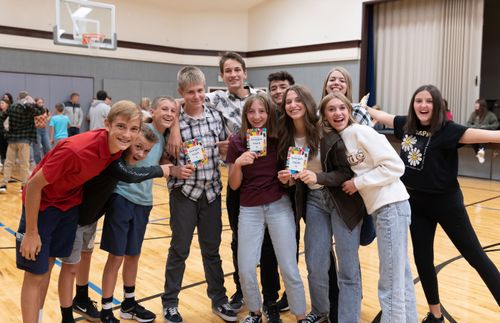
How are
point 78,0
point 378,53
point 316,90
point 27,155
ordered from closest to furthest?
point 27,155 < point 78,0 < point 378,53 < point 316,90

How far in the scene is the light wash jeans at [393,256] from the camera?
256 centimetres

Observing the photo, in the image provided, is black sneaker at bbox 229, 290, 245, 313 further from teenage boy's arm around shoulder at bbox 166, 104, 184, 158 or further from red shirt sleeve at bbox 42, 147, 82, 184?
red shirt sleeve at bbox 42, 147, 82, 184

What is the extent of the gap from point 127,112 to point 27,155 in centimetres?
665

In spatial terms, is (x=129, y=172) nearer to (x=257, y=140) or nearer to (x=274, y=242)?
(x=257, y=140)

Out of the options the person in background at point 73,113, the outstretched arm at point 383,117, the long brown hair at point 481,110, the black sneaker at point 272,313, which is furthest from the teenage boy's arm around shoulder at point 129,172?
the person in background at point 73,113

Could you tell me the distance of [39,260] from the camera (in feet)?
8.05

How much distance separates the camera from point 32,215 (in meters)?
2.35

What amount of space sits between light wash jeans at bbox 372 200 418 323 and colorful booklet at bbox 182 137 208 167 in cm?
113

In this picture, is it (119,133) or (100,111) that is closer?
(119,133)

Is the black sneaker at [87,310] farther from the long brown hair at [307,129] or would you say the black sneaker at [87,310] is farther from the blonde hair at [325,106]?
the blonde hair at [325,106]

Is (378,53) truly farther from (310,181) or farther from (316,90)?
(310,181)

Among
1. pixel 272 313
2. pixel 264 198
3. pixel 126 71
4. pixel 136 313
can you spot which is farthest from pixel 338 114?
pixel 126 71

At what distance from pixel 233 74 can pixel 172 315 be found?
173cm

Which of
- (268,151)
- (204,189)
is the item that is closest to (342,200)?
(268,151)
